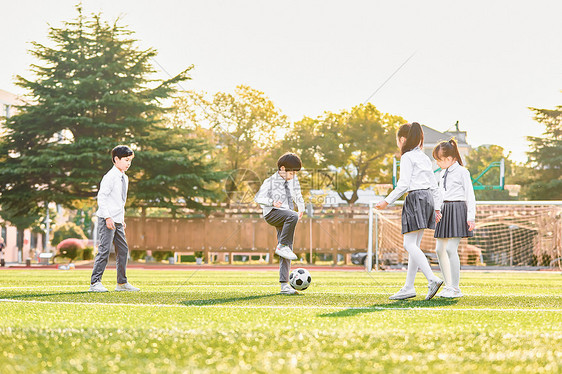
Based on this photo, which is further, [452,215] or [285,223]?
[285,223]

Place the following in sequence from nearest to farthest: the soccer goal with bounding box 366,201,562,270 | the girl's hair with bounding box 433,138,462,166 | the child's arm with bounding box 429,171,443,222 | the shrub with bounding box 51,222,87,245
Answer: the child's arm with bounding box 429,171,443,222 < the girl's hair with bounding box 433,138,462,166 < the soccer goal with bounding box 366,201,562,270 < the shrub with bounding box 51,222,87,245

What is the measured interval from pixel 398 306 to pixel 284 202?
7.44ft

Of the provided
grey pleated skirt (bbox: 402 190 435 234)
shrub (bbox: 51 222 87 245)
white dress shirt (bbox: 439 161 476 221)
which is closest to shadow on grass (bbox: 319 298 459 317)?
grey pleated skirt (bbox: 402 190 435 234)

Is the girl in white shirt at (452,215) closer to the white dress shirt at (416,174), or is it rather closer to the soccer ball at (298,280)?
the white dress shirt at (416,174)

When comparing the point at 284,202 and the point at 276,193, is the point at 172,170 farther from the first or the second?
the point at 276,193

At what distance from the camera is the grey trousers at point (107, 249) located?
8.05 meters

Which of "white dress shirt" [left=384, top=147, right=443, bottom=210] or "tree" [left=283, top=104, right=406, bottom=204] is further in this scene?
"tree" [left=283, top=104, right=406, bottom=204]

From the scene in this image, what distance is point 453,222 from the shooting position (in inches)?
277

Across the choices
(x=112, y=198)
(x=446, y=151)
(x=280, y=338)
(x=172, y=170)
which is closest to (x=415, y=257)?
(x=446, y=151)

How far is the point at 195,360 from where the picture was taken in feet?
10.1

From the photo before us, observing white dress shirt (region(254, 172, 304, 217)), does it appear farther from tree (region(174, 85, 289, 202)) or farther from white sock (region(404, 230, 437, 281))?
tree (region(174, 85, 289, 202))

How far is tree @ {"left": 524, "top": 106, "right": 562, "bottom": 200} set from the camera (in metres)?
37.2

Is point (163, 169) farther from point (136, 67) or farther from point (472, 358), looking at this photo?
point (472, 358)

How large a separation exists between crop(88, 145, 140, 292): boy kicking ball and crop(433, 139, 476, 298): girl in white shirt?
3434 mm
